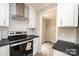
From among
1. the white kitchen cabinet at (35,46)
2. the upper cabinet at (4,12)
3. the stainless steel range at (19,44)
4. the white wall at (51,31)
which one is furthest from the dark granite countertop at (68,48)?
the upper cabinet at (4,12)

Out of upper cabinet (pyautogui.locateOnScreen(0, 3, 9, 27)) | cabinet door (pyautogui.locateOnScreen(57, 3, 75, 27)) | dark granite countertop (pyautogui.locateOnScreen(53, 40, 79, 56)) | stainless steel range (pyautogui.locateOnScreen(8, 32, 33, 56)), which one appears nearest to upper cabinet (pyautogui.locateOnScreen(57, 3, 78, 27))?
cabinet door (pyautogui.locateOnScreen(57, 3, 75, 27))

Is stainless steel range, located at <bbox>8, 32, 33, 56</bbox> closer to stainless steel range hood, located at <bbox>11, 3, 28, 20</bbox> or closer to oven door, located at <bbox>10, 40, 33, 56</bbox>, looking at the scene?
oven door, located at <bbox>10, 40, 33, 56</bbox>

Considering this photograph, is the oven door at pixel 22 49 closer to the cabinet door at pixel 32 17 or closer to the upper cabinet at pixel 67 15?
the cabinet door at pixel 32 17

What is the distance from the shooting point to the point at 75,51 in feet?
2.95

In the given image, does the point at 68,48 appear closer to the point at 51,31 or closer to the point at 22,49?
the point at 51,31

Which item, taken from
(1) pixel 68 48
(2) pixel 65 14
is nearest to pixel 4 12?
(2) pixel 65 14

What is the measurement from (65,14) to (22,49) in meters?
0.68

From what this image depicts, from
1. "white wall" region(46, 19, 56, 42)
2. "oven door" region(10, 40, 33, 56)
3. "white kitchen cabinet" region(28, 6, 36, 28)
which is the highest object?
"white kitchen cabinet" region(28, 6, 36, 28)

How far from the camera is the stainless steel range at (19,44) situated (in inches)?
35.3

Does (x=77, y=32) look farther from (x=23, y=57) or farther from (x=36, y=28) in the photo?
(x=23, y=57)

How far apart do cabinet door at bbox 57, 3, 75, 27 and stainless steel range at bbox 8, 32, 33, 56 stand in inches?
18.5

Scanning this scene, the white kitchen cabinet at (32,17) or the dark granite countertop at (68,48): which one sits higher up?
the white kitchen cabinet at (32,17)

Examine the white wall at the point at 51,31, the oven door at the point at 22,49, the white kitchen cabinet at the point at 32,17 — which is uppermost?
the white kitchen cabinet at the point at 32,17

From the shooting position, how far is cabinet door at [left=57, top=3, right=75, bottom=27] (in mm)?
917
